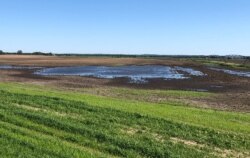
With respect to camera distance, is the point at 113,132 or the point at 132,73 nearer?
the point at 113,132

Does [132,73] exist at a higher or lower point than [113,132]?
lower

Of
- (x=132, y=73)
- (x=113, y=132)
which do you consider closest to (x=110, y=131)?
(x=113, y=132)

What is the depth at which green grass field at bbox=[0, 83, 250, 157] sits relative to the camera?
12.3m

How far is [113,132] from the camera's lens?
1471cm

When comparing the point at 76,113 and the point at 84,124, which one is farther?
the point at 76,113

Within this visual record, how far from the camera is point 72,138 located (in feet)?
44.7

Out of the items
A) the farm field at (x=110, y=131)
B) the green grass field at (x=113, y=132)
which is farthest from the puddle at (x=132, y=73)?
the green grass field at (x=113, y=132)

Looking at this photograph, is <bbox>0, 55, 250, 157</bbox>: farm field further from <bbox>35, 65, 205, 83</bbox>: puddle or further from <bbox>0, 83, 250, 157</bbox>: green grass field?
<bbox>35, 65, 205, 83</bbox>: puddle

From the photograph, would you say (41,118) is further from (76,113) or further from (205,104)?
(205,104)

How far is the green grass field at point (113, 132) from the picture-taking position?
40.5 ft

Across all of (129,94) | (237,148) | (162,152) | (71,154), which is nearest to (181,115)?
(237,148)

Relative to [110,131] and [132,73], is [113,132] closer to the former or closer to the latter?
[110,131]

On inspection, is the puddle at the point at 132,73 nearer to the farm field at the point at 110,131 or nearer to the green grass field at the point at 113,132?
the farm field at the point at 110,131

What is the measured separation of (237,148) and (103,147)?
164 inches
